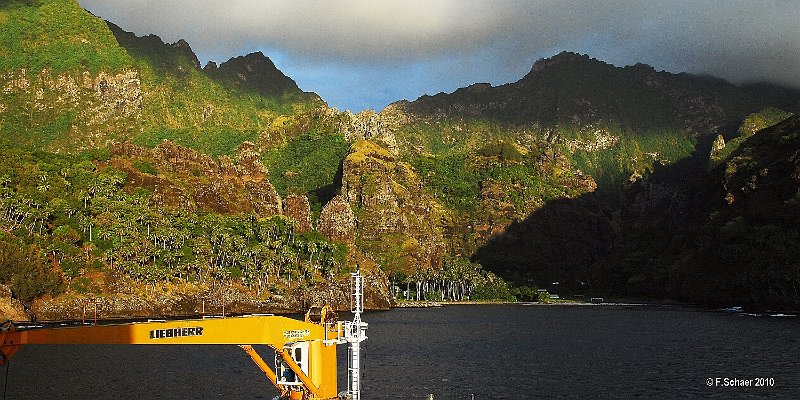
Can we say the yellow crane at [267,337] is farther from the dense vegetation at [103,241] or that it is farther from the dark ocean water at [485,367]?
the dense vegetation at [103,241]

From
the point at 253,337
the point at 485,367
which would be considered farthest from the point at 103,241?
the point at 253,337

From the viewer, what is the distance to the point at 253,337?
3488 cm

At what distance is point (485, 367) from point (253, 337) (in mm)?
60478

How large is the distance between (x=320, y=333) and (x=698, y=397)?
46.3 meters

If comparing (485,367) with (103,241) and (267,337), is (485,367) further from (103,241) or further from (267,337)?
(103,241)

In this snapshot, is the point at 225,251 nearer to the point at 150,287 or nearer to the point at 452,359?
the point at 150,287

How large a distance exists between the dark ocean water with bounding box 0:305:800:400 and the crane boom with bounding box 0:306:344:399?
3073cm

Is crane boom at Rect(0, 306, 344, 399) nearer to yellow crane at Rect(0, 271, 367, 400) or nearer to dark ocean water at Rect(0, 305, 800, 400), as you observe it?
yellow crane at Rect(0, 271, 367, 400)

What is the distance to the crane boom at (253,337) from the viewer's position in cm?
3388

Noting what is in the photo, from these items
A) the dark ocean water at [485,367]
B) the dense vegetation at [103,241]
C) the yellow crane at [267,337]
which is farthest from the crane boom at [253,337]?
the dense vegetation at [103,241]

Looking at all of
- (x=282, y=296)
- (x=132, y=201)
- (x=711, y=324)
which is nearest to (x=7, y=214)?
(x=132, y=201)

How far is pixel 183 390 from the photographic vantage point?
70062mm

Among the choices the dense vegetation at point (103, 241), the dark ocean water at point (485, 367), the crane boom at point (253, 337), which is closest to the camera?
the crane boom at point (253, 337)

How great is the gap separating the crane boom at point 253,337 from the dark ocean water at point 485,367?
101 ft
